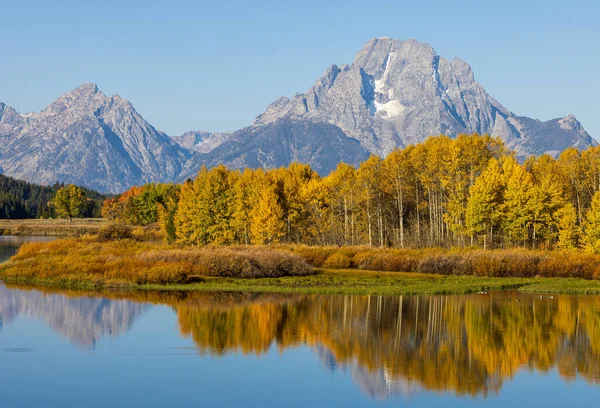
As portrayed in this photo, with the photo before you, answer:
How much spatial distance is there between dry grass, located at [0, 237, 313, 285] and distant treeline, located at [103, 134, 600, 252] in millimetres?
24696

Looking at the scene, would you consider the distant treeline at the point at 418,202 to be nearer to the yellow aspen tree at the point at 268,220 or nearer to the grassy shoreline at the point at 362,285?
the yellow aspen tree at the point at 268,220

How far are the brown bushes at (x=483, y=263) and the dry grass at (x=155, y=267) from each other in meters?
6.10

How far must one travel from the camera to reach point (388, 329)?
36719 millimetres

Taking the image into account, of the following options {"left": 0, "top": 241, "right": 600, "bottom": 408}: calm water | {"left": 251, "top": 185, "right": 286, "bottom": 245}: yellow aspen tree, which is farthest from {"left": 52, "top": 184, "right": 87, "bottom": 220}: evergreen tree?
{"left": 0, "top": 241, "right": 600, "bottom": 408}: calm water

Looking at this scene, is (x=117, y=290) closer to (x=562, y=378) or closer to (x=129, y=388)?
(x=129, y=388)

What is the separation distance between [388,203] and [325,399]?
6742 cm

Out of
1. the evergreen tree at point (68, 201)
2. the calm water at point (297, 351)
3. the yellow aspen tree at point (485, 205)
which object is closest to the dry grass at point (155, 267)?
the calm water at point (297, 351)

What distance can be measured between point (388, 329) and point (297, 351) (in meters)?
6.17

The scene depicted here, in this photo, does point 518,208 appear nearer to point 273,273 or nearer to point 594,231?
point 594,231

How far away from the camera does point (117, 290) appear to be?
50719 millimetres

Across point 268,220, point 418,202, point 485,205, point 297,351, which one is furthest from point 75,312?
point 418,202

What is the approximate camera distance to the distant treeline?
74.9 metres

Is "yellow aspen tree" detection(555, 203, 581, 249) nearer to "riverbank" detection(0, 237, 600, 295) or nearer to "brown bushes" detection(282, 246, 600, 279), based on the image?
"brown bushes" detection(282, 246, 600, 279)

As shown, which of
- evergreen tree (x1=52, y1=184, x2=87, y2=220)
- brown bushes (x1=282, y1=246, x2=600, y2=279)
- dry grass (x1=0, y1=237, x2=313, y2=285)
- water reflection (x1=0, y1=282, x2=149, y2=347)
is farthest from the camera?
evergreen tree (x1=52, y1=184, x2=87, y2=220)
